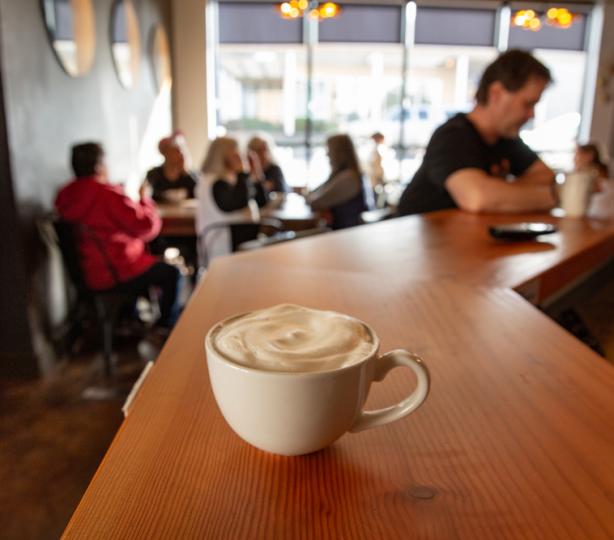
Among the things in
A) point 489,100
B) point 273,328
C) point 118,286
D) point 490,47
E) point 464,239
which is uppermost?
point 490,47

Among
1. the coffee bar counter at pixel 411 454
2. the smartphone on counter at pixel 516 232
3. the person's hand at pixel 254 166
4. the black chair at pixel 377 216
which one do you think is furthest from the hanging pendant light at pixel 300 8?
the coffee bar counter at pixel 411 454

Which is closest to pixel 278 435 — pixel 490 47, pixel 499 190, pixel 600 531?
pixel 600 531

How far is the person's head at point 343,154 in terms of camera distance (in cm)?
409

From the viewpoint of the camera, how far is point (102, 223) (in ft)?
9.40

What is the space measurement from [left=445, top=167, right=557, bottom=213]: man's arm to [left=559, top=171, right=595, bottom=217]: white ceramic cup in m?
0.08

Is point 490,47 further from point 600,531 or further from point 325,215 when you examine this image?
point 600,531

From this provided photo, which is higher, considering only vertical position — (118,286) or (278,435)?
(278,435)

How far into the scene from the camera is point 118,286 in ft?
9.66

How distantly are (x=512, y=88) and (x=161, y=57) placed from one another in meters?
5.26

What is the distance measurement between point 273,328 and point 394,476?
0.17 m

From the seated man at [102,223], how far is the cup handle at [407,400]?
8.44ft

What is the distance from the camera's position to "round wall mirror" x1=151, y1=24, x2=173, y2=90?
605 cm

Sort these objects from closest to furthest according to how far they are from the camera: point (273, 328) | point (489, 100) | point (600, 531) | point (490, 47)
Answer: point (600, 531), point (273, 328), point (489, 100), point (490, 47)

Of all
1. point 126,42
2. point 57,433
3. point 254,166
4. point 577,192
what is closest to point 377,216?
point 577,192
